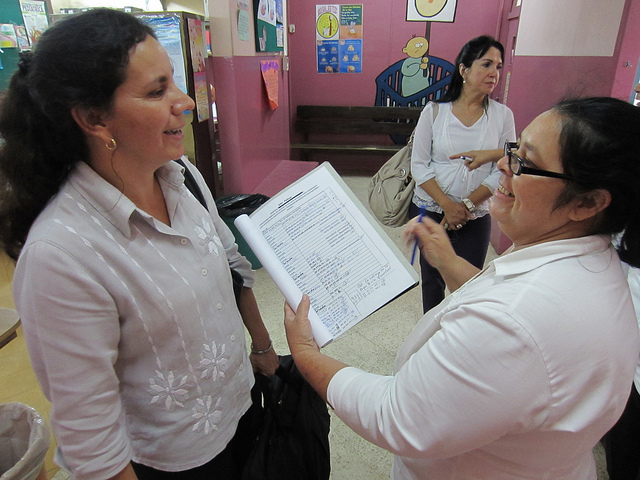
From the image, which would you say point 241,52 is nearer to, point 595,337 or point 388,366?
point 388,366

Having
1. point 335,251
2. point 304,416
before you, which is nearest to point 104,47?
point 335,251

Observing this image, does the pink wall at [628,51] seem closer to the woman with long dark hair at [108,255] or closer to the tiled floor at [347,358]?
the tiled floor at [347,358]

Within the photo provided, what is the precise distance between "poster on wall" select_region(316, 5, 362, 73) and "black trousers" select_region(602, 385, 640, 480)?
5366 mm

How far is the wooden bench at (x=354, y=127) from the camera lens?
593 centimetres

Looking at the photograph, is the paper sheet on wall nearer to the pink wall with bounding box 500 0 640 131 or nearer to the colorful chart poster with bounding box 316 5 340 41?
the pink wall with bounding box 500 0 640 131

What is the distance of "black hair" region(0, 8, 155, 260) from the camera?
0.78 m

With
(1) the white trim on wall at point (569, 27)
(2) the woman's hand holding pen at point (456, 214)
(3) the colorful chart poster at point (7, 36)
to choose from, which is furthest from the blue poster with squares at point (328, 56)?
(2) the woman's hand holding pen at point (456, 214)

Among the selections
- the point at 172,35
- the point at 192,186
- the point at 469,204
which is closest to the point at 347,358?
the point at 469,204

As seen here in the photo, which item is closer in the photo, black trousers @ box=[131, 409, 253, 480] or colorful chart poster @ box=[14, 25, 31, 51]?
black trousers @ box=[131, 409, 253, 480]

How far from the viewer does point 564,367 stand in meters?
0.69

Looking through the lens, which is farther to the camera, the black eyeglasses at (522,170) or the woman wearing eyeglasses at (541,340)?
the black eyeglasses at (522,170)

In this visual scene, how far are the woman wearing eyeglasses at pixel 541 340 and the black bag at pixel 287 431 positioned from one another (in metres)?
0.36

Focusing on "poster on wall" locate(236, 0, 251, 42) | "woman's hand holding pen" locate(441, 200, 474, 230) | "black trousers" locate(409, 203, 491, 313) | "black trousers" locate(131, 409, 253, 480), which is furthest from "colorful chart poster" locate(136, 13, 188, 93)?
"black trousers" locate(131, 409, 253, 480)

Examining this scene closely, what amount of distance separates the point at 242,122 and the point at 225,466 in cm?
301
